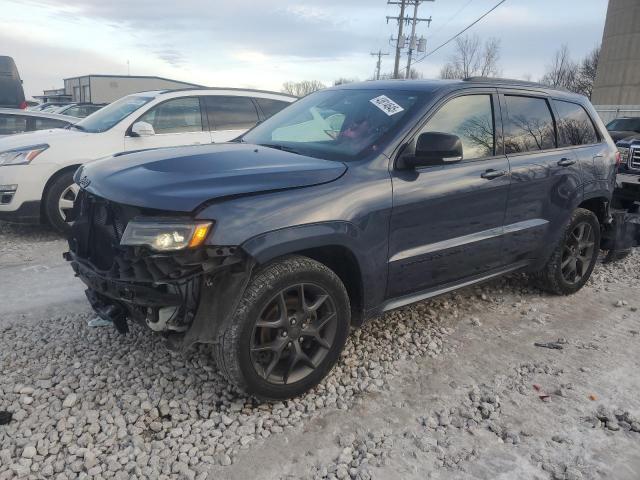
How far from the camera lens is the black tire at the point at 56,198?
6.05 meters

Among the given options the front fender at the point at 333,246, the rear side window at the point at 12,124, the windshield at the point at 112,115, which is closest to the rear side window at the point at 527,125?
the front fender at the point at 333,246

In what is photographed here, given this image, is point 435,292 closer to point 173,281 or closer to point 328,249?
point 328,249

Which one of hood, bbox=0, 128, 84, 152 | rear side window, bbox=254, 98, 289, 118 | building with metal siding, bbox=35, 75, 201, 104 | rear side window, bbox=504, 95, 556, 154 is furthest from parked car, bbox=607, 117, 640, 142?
building with metal siding, bbox=35, 75, 201, 104

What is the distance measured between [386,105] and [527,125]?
1.34 meters

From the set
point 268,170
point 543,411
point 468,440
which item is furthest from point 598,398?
point 268,170

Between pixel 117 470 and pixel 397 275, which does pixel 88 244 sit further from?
pixel 397 275

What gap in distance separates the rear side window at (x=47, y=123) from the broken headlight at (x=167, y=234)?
287 inches

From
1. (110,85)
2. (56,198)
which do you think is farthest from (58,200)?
(110,85)

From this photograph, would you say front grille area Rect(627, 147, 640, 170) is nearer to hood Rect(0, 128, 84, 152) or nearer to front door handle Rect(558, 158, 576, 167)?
front door handle Rect(558, 158, 576, 167)

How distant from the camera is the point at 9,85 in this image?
1391 cm

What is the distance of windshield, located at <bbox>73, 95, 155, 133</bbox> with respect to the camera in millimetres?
6621

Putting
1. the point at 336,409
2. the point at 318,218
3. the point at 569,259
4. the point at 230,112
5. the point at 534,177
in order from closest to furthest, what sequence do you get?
the point at 318,218 → the point at 336,409 → the point at 534,177 → the point at 569,259 → the point at 230,112

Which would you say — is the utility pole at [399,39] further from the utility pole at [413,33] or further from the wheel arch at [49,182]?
the wheel arch at [49,182]

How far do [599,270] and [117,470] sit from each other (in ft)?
17.4
